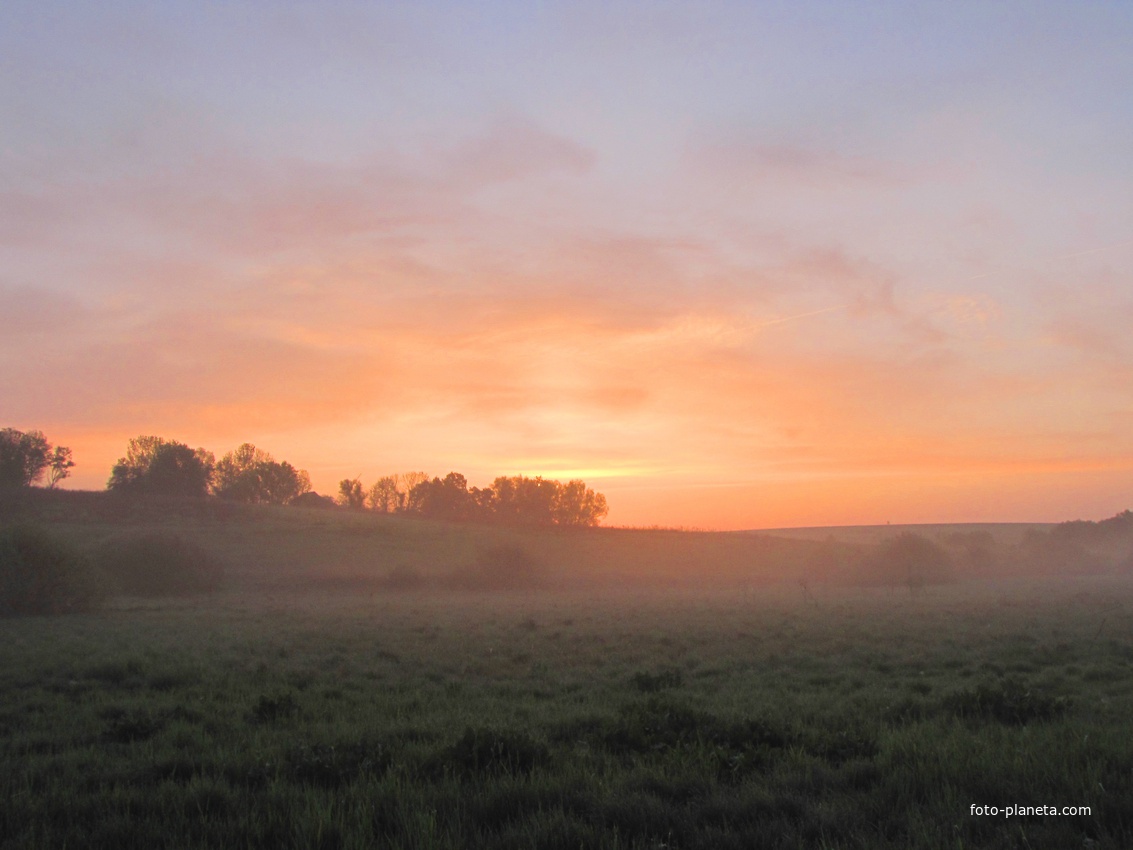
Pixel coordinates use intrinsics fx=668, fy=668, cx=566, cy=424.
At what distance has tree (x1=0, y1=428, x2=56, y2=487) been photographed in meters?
83.0

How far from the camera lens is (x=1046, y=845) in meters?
4.25

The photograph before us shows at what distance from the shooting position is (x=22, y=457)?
3361 inches

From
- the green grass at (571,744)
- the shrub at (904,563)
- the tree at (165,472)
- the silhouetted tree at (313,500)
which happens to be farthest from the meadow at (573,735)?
the silhouetted tree at (313,500)

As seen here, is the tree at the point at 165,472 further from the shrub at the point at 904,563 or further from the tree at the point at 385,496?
the shrub at the point at 904,563

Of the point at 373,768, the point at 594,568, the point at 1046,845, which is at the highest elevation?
the point at 1046,845

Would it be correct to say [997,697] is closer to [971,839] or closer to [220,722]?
[971,839]

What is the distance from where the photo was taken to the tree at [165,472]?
92.1 meters

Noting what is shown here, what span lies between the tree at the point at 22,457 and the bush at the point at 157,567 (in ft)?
160

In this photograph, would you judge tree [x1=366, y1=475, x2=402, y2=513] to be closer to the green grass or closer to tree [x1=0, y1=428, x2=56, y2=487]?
tree [x1=0, y1=428, x2=56, y2=487]

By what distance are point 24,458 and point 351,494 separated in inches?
2218

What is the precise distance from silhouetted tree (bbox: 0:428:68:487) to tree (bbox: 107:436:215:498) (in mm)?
7845

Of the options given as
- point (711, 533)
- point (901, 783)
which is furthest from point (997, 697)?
point (711, 533)

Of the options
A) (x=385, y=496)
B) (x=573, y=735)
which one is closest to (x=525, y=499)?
(x=385, y=496)

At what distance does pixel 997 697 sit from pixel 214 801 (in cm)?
887
